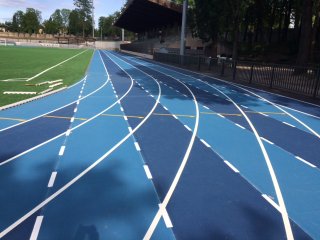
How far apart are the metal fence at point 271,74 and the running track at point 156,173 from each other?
445 cm

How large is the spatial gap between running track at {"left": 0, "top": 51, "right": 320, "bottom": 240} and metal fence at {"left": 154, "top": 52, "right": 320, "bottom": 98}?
4.45 meters

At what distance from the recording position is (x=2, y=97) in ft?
44.2

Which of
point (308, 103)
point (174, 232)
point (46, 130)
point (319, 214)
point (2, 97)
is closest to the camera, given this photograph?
point (174, 232)

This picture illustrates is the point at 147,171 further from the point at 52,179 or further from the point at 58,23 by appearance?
the point at 58,23

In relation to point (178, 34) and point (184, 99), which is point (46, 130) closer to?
point (184, 99)

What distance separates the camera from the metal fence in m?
16.6

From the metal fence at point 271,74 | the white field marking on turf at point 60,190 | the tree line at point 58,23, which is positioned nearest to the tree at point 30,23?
the tree line at point 58,23

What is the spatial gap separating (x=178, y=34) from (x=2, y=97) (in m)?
51.2

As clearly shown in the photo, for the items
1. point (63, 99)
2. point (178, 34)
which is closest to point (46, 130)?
point (63, 99)

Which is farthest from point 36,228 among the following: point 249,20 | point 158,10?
point 158,10

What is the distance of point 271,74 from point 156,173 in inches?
622

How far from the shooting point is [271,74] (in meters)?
20.1

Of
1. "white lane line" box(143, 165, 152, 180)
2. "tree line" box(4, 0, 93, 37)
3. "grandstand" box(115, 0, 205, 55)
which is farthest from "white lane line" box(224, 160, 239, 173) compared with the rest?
"tree line" box(4, 0, 93, 37)

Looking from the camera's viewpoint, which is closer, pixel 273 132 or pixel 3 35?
pixel 273 132
